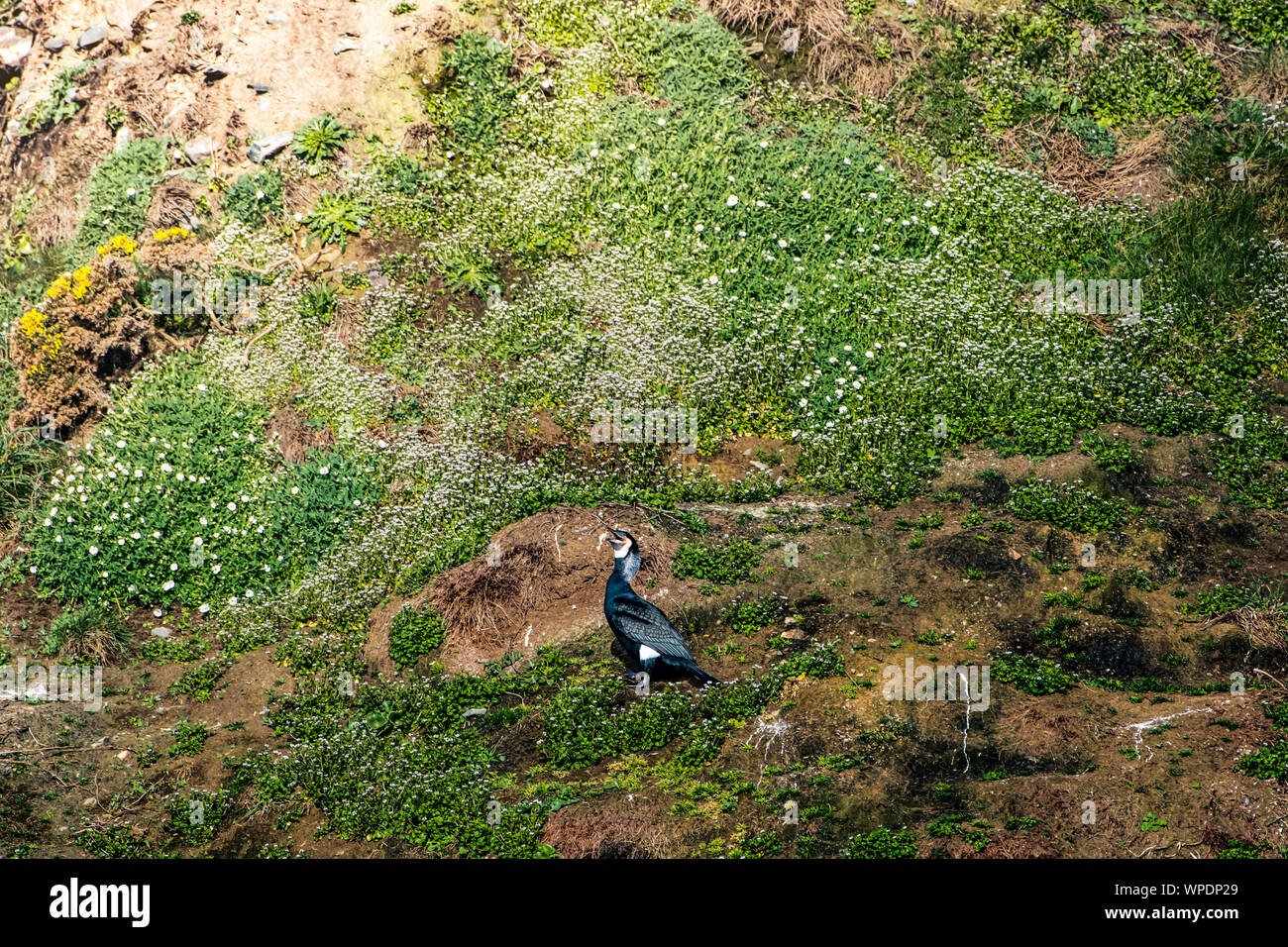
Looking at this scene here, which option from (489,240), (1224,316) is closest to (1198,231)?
(1224,316)

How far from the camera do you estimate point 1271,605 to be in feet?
33.3

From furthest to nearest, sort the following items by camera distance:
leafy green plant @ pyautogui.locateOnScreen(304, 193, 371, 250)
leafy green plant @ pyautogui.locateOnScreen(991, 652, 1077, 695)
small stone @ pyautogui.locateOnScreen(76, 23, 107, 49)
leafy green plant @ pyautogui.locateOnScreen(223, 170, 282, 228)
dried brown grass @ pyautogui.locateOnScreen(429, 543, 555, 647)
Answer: small stone @ pyautogui.locateOnScreen(76, 23, 107, 49)
leafy green plant @ pyautogui.locateOnScreen(223, 170, 282, 228)
leafy green plant @ pyautogui.locateOnScreen(304, 193, 371, 250)
dried brown grass @ pyautogui.locateOnScreen(429, 543, 555, 647)
leafy green plant @ pyautogui.locateOnScreen(991, 652, 1077, 695)

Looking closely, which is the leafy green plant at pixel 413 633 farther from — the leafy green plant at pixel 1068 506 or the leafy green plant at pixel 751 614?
the leafy green plant at pixel 1068 506

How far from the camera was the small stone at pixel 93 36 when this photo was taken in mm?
16844

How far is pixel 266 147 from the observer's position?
1538 cm

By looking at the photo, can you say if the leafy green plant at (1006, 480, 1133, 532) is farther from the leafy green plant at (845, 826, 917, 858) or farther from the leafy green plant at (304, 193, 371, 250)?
the leafy green plant at (304, 193, 371, 250)

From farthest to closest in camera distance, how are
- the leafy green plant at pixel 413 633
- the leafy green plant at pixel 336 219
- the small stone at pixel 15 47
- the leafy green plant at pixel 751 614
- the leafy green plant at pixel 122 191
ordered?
the small stone at pixel 15 47, the leafy green plant at pixel 122 191, the leafy green plant at pixel 336 219, the leafy green plant at pixel 413 633, the leafy green plant at pixel 751 614

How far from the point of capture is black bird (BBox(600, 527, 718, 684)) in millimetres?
9836

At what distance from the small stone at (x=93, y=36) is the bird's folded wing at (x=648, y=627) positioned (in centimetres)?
1373

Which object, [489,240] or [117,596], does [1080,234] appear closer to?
[489,240]

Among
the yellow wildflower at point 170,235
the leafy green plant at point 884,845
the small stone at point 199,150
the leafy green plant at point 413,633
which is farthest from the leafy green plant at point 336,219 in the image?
the leafy green plant at point 884,845

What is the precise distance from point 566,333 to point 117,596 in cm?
626

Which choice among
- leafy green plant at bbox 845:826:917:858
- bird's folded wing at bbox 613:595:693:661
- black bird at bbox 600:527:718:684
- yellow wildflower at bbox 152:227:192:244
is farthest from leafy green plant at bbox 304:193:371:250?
leafy green plant at bbox 845:826:917:858

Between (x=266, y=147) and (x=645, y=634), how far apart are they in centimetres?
1012
